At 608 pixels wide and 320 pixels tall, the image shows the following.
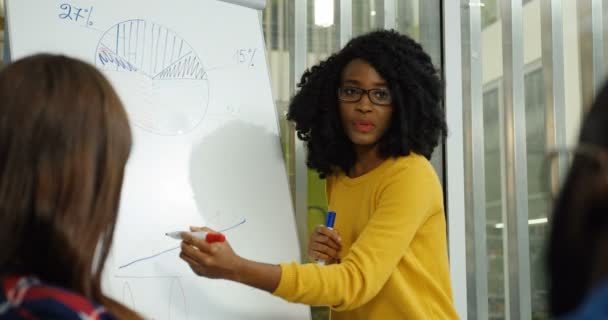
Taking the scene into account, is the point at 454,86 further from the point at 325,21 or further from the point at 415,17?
the point at 325,21

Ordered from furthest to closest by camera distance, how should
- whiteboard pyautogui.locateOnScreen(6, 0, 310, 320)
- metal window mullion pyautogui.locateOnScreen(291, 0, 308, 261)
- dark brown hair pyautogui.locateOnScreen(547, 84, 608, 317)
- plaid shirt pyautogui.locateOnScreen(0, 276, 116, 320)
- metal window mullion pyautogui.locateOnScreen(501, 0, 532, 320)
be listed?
metal window mullion pyautogui.locateOnScreen(501, 0, 532, 320) → metal window mullion pyautogui.locateOnScreen(291, 0, 308, 261) → whiteboard pyautogui.locateOnScreen(6, 0, 310, 320) → plaid shirt pyautogui.locateOnScreen(0, 276, 116, 320) → dark brown hair pyautogui.locateOnScreen(547, 84, 608, 317)

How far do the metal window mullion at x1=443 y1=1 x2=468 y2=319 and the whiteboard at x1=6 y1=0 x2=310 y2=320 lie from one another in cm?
74

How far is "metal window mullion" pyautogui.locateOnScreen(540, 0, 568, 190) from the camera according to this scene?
2652 mm

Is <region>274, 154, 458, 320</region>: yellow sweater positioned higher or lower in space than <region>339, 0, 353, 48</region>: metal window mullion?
lower

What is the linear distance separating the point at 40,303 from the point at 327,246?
109 centimetres

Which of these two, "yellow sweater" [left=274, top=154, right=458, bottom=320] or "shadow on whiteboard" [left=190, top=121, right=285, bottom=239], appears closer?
"yellow sweater" [left=274, top=154, right=458, bottom=320]

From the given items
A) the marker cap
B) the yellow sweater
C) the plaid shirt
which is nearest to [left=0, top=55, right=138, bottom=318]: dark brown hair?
the plaid shirt

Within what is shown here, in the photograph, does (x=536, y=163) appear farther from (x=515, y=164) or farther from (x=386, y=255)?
(x=386, y=255)

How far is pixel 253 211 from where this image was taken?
1.96 m

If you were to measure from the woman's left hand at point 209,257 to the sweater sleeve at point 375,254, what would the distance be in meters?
0.12

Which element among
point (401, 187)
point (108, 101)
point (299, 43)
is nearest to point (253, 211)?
point (401, 187)

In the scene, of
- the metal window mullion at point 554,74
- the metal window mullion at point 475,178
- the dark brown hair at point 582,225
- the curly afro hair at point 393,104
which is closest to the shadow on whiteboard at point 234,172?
the curly afro hair at point 393,104

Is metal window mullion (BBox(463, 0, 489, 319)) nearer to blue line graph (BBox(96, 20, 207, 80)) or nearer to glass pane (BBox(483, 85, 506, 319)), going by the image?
glass pane (BBox(483, 85, 506, 319))

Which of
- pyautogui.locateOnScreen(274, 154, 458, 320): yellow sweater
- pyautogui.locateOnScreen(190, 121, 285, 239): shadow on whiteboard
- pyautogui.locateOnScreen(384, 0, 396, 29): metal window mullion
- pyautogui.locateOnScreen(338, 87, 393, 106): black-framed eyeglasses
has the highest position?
pyautogui.locateOnScreen(384, 0, 396, 29): metal window mullion
